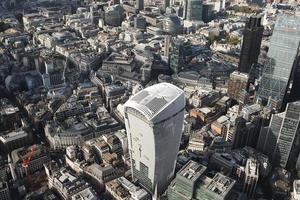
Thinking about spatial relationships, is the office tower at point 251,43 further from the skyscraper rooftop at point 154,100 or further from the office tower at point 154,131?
the skyscraper rooftop at point 154,100

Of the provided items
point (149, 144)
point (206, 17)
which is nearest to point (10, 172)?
point (149, 144)

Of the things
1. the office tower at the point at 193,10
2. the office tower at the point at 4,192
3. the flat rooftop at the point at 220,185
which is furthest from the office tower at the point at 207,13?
the office tower at the point at 4,192

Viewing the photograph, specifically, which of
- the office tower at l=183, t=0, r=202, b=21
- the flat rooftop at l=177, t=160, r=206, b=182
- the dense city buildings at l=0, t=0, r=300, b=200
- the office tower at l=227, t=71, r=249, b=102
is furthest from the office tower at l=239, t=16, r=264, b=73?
the office tower at l=183, t=0, r=202, b=21

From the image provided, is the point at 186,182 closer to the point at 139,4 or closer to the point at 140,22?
the point at 140,22

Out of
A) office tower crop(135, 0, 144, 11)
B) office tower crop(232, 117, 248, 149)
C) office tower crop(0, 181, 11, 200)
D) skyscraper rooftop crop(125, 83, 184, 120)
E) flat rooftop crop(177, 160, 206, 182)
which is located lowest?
office tower crop(0, 181, 11, 200)

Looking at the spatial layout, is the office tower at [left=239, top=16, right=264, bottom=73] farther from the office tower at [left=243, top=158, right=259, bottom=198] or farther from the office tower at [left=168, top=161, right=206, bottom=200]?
the office tower at [left=168, top=161, right=206, bottom=200]

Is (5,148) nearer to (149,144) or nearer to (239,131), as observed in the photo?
(149,144)
